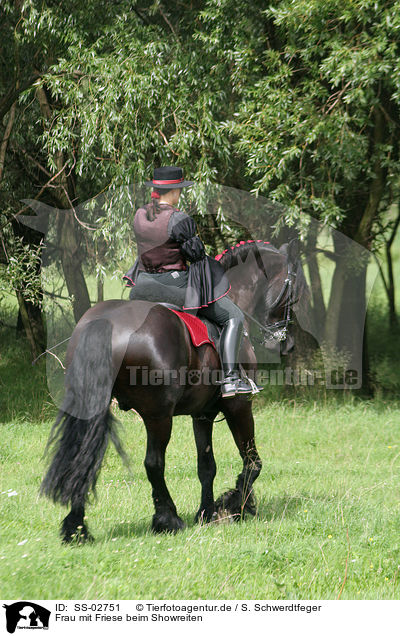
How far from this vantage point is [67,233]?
13930 millimetres

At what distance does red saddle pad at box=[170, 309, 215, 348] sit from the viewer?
18.7ft

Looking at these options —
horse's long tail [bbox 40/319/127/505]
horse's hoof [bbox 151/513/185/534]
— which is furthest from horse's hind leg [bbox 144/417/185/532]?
horse's long tail [bbox 40/319/127/505]

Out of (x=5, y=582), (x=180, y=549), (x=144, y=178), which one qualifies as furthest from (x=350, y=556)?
(x=144, y=178)

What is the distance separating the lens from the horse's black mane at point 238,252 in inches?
261

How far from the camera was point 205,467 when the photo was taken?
6.52 meters

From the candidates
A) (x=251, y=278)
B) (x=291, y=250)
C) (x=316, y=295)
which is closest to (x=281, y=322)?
(x=251, y=278)

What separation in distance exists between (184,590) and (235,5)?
946 centimetres

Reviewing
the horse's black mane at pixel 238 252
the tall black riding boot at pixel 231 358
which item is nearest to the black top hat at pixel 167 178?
the horse's black mane at pixel 238 252
